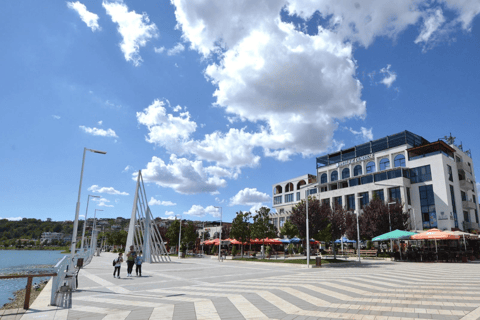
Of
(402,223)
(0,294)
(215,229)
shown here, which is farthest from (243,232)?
(215,229)

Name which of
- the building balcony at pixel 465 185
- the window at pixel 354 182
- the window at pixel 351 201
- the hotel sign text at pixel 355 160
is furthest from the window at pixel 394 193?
the building balcony at pixel 465 185

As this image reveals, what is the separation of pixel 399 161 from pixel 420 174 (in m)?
4.60

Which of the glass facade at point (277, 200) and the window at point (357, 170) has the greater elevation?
the window at point (357, 170)

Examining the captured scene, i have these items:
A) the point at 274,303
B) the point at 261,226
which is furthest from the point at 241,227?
the point at 274,303

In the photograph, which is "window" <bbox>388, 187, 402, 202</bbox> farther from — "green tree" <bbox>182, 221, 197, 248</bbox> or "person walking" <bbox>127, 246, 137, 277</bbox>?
"person walking" <bbox>127, 246, 137, 277</bbox>

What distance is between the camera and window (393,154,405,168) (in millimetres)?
53812

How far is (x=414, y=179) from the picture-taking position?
51.2 m

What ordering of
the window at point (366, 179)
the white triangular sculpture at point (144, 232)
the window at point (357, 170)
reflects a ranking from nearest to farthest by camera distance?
the white triangular sculpture at point (144, 232), the window at point (366, 179), the window at point (357, 170)

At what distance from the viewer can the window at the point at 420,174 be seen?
49.5 metres

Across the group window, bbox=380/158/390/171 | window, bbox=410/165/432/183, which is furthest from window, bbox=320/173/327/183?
window, bbox=410/165/432/183

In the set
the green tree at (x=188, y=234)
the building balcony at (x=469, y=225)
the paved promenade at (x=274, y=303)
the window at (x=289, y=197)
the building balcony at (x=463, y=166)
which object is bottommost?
the paved promenade at (x=274, y=303)

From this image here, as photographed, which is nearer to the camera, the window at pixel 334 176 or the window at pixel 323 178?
the window at pixel 334 176

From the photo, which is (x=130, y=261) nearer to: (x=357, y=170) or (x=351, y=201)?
(x=351, y=201)

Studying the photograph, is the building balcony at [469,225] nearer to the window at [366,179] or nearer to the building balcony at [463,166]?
the building balcony at [463,166]
